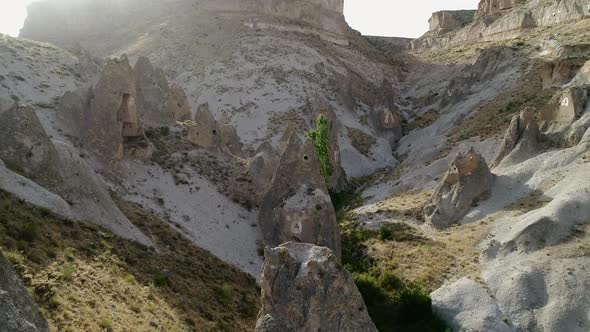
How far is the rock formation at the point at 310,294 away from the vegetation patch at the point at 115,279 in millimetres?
3363

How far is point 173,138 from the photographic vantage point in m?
39.2

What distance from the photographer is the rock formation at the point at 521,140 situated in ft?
119

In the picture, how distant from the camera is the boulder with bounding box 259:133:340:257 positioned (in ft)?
106

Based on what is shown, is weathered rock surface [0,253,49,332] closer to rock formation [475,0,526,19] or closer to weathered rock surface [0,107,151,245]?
weathered rock surface [0,107,151,245]

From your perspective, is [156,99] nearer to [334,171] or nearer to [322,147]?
[322,147]

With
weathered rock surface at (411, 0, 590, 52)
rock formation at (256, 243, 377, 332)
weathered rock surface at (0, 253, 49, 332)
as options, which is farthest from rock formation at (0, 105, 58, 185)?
weathered rock surface at (411, 0, 590, 52)

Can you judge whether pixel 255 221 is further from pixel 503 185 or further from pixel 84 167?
pixel 503 185

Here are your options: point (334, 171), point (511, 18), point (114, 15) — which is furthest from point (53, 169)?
point (511, 18)

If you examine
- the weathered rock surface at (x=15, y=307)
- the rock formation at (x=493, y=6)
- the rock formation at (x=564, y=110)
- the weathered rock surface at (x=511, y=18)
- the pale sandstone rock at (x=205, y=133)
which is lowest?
the weathered rock surface at (x=15, y=307)

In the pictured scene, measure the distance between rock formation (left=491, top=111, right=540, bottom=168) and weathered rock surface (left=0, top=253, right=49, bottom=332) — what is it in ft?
107

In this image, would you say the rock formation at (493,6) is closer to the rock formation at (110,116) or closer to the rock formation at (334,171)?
the rock formation at (334,171)

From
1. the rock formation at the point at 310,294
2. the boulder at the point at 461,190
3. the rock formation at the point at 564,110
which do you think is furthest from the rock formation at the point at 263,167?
the rock formation at the point at 564,110

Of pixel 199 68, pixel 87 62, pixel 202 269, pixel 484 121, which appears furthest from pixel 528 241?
pixel 199 68

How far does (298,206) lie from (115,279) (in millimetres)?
14793
